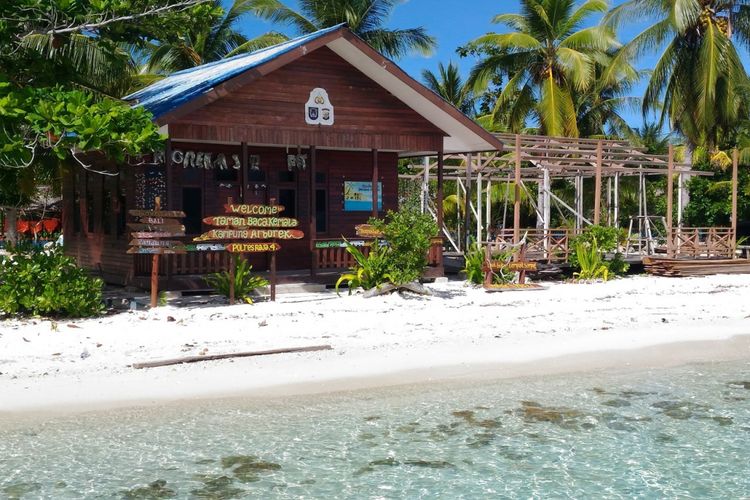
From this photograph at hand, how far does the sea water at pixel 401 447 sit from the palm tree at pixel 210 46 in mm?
25729

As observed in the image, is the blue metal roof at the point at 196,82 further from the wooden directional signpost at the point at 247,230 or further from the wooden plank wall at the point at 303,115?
the wooden directional signpost at the point at 247,230

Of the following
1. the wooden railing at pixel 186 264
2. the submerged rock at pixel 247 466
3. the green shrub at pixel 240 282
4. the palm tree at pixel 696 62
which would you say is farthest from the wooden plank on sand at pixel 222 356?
the palm tree at pixel 696 62

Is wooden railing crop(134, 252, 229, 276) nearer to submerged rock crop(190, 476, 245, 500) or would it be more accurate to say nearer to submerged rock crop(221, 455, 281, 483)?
submerged rock crop(221, 455, 281, 483)

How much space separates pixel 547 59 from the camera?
34.3 metres

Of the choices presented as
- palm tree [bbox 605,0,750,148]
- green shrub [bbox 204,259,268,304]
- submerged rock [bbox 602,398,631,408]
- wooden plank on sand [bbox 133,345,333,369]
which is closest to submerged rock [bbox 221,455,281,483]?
wooden plank on sand [bbox 133,345,333,369]

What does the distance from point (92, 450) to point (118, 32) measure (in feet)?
26.0

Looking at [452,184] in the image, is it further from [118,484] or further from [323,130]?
[118,484]

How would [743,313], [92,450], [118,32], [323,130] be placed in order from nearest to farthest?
[92,450]
[118,32]
[743,313]
[323,130]

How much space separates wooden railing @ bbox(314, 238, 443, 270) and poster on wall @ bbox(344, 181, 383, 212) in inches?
56.4

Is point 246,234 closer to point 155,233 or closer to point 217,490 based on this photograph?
point 155,233

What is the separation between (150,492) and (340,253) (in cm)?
1164

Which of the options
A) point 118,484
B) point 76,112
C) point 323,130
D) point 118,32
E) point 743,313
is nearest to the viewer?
point 118,484

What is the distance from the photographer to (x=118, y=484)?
760 cm

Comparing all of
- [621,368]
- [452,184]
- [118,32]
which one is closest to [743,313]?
[621,368]
